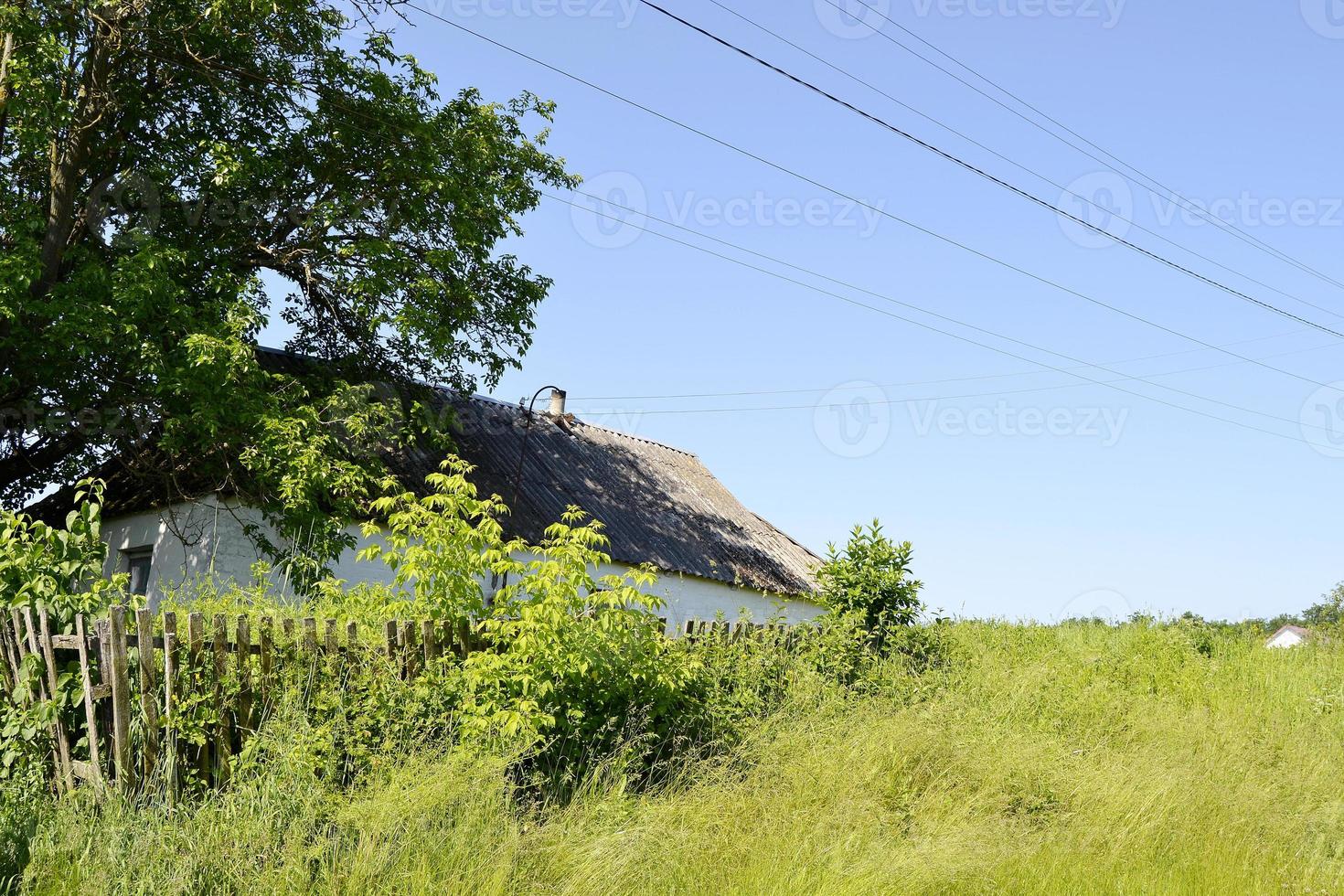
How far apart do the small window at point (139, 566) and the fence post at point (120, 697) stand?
13.9 metres

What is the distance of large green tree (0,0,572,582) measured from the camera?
13789 millimetres

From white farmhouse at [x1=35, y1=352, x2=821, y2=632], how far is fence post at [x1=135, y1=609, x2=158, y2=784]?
8.97 meters

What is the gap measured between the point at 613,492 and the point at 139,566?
1026cm

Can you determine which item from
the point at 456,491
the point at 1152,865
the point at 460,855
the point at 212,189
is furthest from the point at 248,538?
the point at 1152,865

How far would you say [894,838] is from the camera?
6656mm

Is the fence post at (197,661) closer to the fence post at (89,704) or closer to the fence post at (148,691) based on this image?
the fence post at (148,691)

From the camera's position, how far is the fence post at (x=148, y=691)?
5977 mm

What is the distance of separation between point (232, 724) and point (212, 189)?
11.7m

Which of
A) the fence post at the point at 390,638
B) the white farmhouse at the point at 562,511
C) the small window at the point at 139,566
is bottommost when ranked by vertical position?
the small window at the point at 139,566

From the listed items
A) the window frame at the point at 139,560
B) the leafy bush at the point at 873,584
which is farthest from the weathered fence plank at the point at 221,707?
the window frame at the point at 139,560

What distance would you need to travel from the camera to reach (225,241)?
1595cm

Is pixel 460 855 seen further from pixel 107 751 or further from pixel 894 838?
pixel 894 838

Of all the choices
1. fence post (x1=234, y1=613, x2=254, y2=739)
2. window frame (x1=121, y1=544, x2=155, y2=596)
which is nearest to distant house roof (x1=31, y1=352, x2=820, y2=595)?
window frame (x1=121, y1=544, x2=155, y2=596)

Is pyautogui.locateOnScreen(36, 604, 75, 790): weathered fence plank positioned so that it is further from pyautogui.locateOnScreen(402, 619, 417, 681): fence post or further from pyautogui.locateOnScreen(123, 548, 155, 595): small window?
pyautogui.locateOnScreen(123, 548, 155, 595): small window
